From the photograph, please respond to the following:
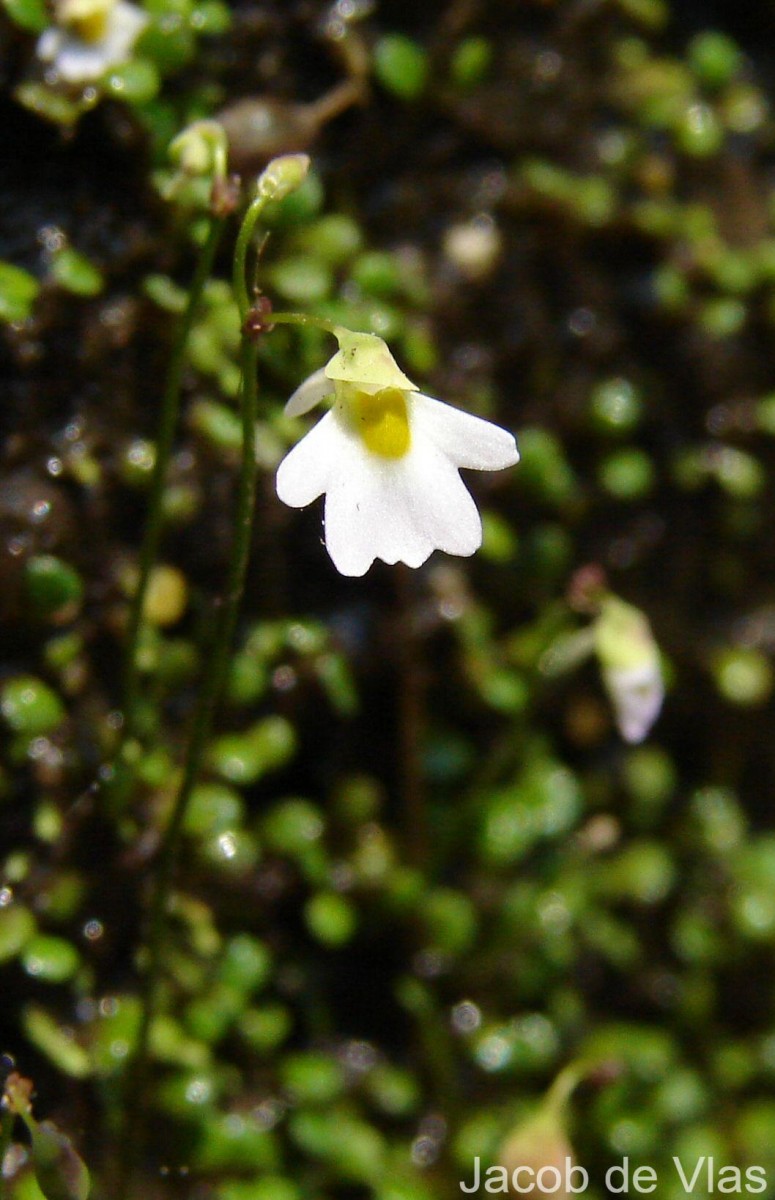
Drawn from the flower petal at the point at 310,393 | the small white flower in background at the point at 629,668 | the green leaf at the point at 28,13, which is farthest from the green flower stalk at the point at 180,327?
the small white flower in background at the point at 629,668

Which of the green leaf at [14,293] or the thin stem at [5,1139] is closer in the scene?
the thin stem at [5,1139]

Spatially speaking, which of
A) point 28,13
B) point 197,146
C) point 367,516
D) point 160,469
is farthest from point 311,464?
point 28,13

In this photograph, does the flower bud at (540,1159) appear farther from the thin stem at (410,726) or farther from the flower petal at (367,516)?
the flower petal at (367,516)

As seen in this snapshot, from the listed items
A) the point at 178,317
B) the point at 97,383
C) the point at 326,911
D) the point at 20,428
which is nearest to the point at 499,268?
the point at 178,317

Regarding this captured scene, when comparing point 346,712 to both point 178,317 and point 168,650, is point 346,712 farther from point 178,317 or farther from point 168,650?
point 178,317

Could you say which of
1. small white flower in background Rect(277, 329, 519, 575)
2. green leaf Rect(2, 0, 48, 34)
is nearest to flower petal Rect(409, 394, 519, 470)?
A: small white flower in background Rect(277, 329, 519, 575)

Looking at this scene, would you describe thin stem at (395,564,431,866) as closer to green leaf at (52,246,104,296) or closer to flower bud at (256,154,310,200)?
green leaf at (52,246,104,296)
